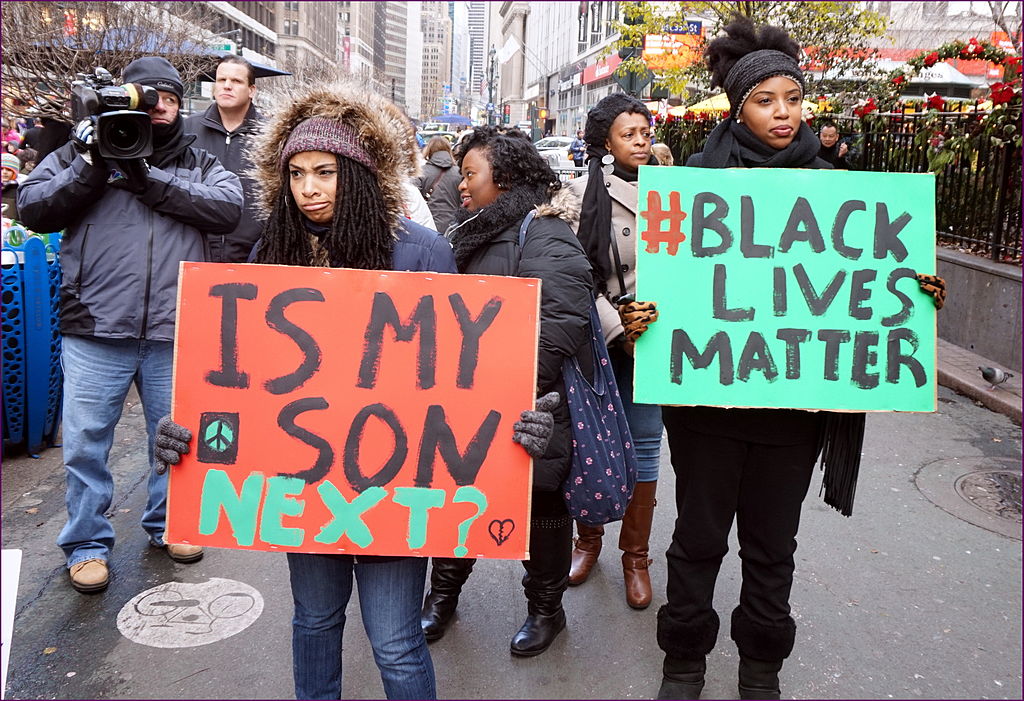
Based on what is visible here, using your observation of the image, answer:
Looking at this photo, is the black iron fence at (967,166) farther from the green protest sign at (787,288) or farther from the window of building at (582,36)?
the window of building at (582,36)

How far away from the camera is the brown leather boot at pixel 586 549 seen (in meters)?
3.94

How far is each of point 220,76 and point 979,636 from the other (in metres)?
4.58

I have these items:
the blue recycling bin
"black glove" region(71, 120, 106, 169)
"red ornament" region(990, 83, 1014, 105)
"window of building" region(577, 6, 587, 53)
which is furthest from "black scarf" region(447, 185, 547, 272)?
"window of building" region(577, 6, 587, 53)

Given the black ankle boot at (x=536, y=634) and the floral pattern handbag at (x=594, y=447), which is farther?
the black ankle boot at (x=536, y=634)

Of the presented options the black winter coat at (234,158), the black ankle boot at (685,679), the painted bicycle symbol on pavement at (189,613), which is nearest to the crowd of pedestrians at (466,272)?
the black ankle boot at (685,679)

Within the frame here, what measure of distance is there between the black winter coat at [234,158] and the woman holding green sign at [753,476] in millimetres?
2638

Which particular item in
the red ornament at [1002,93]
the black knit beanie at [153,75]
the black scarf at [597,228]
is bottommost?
the black scarf at [597,228]

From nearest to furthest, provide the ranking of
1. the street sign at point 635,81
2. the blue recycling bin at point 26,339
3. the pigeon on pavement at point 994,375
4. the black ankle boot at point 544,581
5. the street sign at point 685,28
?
the black ankle boot at point 544,581 → the blue recycling bin at point 26,339 → the pigeon on pavement at point 994,375 → the street sign at point 685,28 → the street sign at point 635,81

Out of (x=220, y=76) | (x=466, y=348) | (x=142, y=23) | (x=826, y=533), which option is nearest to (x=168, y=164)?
(x=220, y=76)

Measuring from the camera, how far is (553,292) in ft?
9.10

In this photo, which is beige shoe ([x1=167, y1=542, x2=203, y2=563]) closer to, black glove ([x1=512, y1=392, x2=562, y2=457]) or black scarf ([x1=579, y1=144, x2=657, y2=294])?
black scarf ([x1=579, y1=144, x2=657, y2=294])

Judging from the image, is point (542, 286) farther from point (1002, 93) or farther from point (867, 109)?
point (867, 109)

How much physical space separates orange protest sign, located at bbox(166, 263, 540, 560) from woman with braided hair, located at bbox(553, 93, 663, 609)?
1.25m

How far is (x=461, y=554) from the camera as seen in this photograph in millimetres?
2246
